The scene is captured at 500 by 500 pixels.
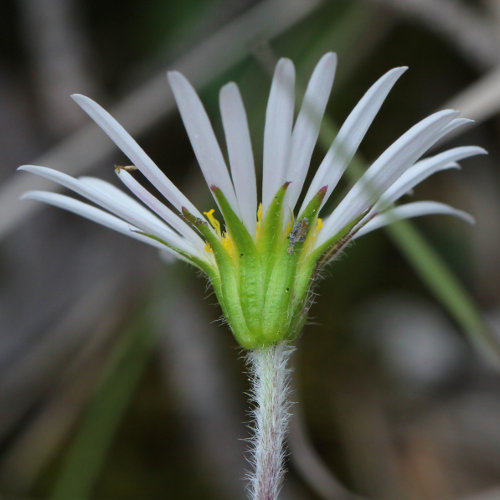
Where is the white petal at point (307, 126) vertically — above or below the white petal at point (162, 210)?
above

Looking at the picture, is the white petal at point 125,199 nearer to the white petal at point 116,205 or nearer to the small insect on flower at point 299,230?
the white petal at point 116,205

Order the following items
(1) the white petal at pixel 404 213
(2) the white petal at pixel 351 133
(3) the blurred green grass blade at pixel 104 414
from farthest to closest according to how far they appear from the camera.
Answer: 1. (3) the blurred green grass blade at pixel 104 414
2. (1) the white petal at pixel 404 213
3. (2) the white petal at pixel 351 133

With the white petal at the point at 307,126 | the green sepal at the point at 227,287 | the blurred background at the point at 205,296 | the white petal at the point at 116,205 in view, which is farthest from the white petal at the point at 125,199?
the blurred background at the point at 205,296

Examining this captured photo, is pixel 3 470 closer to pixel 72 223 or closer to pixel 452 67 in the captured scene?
pixel 72 223

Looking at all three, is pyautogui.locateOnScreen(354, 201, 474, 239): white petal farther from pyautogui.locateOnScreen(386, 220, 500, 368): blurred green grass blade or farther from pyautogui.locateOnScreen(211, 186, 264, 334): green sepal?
pyautogui.locateOnScreen(211, 186, 264, 334): green sepal

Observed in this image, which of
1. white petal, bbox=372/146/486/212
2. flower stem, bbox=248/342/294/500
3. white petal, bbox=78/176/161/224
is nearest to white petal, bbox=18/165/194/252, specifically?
white petal, bbox=78/176/161/224

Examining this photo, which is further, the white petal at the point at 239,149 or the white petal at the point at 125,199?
the white petal at the point at 125,199

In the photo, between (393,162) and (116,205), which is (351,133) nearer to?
(393,162)

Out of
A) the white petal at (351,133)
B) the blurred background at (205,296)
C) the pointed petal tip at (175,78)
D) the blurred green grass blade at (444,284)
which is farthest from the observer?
the blurred background at (205,296)

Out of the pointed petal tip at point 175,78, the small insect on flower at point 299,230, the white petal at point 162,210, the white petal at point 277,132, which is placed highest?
the white petal at point 277,132
